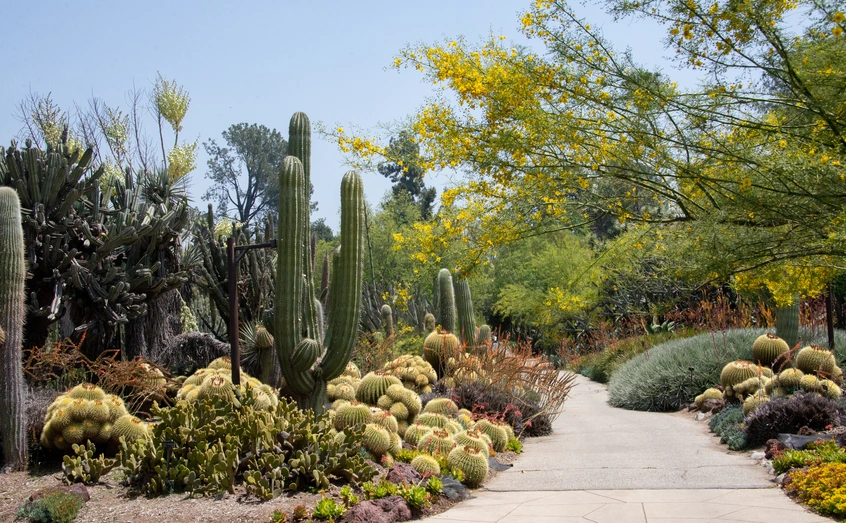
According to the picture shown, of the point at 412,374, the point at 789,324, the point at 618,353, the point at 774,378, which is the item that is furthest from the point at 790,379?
the point at 618,353

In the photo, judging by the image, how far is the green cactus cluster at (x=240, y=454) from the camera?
6.32 meters

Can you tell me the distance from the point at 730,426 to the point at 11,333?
8.53 m

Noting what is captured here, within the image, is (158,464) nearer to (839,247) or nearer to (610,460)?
(610,460)

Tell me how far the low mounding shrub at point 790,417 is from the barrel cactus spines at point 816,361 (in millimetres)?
1799

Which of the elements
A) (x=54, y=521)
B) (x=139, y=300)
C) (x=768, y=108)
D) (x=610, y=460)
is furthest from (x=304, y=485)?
(x=768, y=108)

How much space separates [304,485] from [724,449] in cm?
554

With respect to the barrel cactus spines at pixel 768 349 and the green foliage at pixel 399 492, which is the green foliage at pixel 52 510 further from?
the barrel cactus spines at pixel 768 349

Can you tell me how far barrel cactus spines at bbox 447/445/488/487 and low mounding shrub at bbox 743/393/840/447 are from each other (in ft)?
12.2

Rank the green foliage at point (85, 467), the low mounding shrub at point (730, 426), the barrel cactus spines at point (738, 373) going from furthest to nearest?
the barrel cactus spines at point (738, 373)
the low mounding shrub at point (730, 426)
the green foliage at point (85, 467)

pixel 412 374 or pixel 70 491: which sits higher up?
pixel 412 374

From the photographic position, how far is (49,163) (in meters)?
9.69

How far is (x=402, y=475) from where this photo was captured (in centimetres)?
689

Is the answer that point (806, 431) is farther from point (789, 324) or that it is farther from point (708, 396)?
point (789, 324)

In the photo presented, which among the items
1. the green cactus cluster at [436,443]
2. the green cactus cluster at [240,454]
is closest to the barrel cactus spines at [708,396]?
the green cactus cluster at [436,443]
